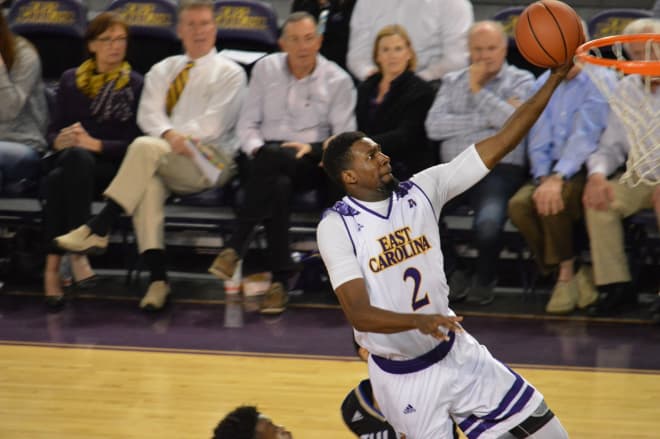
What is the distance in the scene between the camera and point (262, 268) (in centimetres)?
765

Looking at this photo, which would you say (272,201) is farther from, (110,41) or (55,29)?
(55,29)

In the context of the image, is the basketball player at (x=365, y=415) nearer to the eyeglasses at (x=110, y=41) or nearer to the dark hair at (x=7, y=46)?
the eyeglasses at (x=110, y=41)

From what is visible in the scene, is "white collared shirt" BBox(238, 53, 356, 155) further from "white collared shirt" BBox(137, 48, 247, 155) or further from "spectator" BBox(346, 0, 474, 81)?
"spectator" BBox(346, 0, 474, 81)

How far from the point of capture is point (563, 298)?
6832 mm

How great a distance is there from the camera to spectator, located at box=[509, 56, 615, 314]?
673 centimetres

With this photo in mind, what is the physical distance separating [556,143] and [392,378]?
3.35 meters

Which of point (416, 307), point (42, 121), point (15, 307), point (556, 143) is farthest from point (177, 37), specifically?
point (416, 307)

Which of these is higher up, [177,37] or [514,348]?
[177,37]

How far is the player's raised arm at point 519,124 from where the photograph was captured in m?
3.87

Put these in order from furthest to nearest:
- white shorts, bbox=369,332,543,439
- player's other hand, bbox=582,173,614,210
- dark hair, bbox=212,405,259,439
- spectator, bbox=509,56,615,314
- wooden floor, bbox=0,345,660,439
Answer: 1. spectator, bbox=509,56,615,314
2. player's other hand, bbox=582,173,614,210
3. wooden floor, bbox=0,345,660,439
4. white shorts, bbox=369,332,543,439
5. dark hair, bbox=212,405,259,439

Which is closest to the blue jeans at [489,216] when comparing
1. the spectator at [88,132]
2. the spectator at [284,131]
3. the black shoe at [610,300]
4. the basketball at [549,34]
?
the black shoe at [610,300]

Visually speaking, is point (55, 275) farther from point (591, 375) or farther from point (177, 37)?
point (591, 375)

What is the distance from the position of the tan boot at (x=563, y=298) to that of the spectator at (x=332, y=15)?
253cm

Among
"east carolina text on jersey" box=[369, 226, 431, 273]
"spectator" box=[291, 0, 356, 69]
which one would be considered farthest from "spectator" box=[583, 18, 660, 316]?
"east carolina text on jersey" box=[369, 226, 431, 273]
